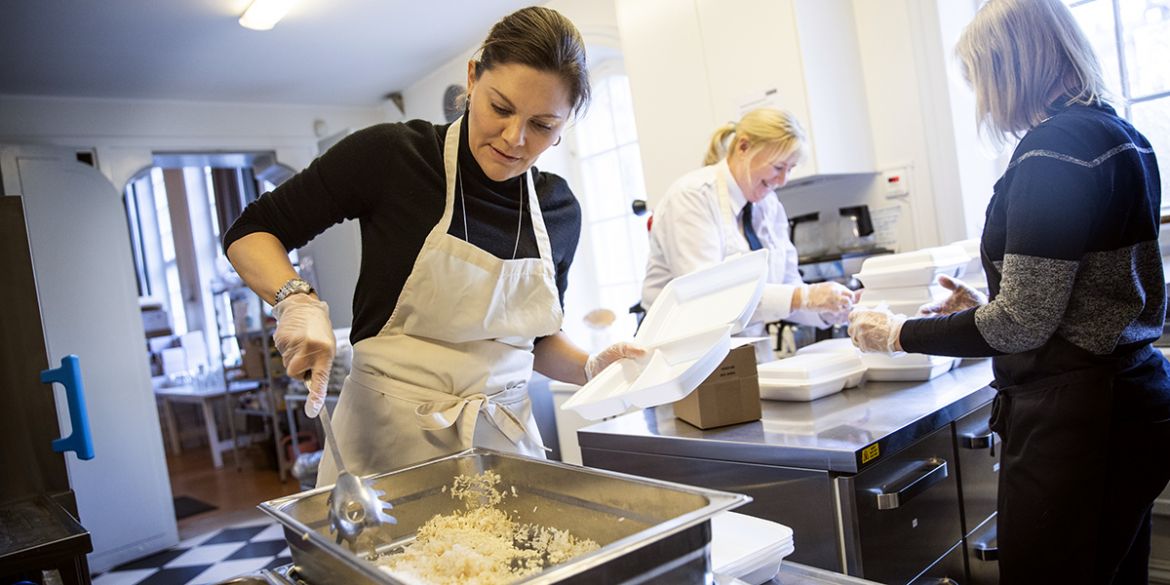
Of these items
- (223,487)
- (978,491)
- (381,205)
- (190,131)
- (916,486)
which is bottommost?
(223,487)

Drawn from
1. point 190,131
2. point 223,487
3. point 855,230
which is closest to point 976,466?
point 855,230

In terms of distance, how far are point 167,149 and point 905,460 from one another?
5096 millimetres

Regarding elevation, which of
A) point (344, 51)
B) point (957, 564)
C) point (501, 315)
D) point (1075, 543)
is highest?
point (344, 51)

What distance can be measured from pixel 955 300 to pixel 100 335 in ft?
14.2

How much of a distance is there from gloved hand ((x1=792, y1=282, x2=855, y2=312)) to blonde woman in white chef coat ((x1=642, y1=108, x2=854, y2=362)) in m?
0.05

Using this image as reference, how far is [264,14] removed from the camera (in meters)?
3.70

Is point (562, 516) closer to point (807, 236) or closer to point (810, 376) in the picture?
point (810, 376)

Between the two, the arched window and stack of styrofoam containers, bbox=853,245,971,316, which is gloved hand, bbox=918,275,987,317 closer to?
stack of styrofoam containers, bbox=853,245,971,316

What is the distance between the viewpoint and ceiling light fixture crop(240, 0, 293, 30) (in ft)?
11.9

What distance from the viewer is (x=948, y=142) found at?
2.93 m

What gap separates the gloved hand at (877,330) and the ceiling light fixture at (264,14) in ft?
10.5

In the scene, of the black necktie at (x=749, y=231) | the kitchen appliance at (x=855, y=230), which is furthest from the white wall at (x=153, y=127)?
the black necktie at (x=749, y=231)

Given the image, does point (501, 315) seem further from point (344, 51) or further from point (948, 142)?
point (344, 51)

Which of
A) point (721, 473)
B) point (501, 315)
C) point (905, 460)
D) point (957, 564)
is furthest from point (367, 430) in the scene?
point (957, 564)
